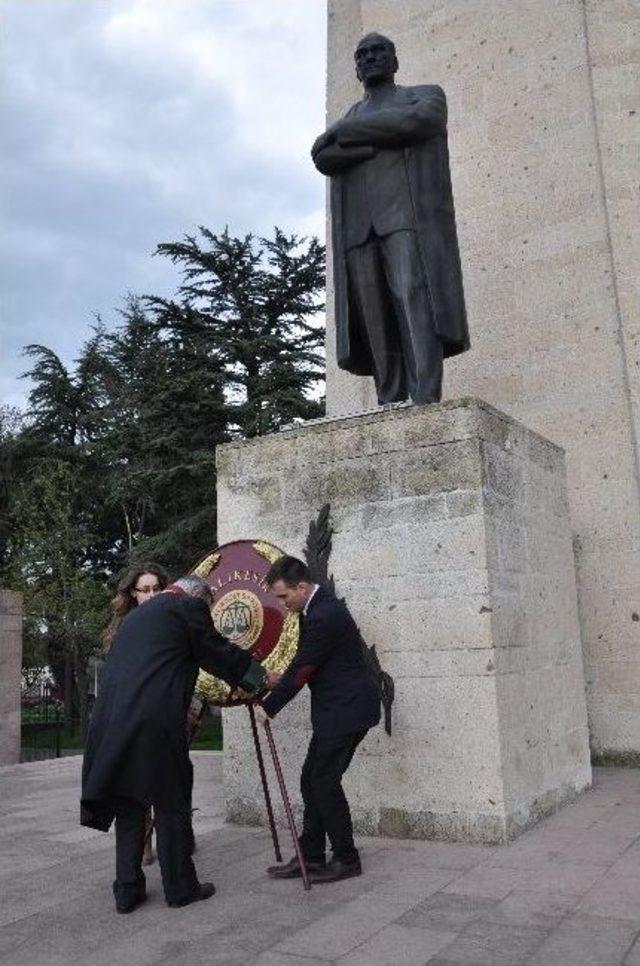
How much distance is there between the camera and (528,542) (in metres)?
5.83

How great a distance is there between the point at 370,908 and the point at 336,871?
0.55 metres

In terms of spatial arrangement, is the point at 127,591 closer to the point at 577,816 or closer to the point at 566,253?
the point at 577,816

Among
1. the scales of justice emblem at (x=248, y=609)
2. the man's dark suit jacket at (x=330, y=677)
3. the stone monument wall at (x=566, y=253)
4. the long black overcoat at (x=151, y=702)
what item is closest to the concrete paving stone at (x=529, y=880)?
the man's dark suit jacket at (x=330, y=677)

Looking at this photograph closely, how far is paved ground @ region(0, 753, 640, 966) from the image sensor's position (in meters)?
3.13

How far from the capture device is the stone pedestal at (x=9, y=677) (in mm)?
11398

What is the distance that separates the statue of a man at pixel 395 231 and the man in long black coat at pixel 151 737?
2.57m

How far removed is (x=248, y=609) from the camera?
506 centimetres

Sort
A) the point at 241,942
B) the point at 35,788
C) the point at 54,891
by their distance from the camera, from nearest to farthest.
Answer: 1. the point at 241,942
2. the point at 54,891
3. the point at 35,788

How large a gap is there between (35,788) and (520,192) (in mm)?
8635

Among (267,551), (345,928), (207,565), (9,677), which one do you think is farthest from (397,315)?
(9,677)

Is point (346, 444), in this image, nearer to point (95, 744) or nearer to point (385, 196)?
point (385, 196)

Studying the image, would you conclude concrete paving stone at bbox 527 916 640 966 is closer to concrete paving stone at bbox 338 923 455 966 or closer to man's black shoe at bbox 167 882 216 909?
→ concrete paving stone at bbox 338 923 455 966

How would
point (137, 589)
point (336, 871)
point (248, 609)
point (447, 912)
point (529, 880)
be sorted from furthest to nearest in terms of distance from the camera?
point (248, 609) < point (137, 589) < point (336, 871) < point (529, 880) < point (447, 912)

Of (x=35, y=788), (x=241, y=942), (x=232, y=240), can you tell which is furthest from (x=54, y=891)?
(x=232, y=240)
